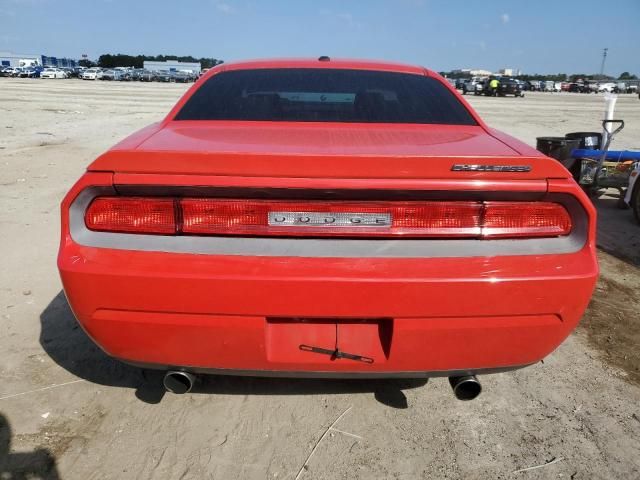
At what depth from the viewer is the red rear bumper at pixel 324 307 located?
1706mm

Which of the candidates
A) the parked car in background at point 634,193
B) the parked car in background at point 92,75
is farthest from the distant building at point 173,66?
the parked car in background at point 634,193

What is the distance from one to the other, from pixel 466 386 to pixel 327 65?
84.2 inches

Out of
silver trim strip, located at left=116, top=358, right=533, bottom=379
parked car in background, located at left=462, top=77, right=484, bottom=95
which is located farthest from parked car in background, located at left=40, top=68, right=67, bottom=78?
silver trim strip, located at left=116, top=358, right=533, bottom=379

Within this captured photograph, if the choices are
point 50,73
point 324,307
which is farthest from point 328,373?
point 50,73

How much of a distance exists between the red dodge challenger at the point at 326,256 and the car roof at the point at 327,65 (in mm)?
1393

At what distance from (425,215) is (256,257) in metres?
0.65

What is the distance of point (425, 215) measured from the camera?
1771mm

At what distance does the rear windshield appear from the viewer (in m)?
2.61

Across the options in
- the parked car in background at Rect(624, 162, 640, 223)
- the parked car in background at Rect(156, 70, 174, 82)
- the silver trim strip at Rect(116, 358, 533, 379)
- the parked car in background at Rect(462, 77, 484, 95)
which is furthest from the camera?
the parked car in background at Rect(156, 70, 174, 82)

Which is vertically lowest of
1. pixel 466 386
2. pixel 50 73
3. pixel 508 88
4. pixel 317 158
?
pixel 466 386

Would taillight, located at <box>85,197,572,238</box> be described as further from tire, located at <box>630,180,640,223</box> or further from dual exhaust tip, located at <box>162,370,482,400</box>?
tire, located at <box>630,180,640,223</box>

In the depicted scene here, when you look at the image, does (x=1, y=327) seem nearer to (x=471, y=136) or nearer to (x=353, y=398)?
(x=353, y=398)

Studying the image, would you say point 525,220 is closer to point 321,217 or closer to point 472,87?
point 321,217

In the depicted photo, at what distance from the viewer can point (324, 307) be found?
1.74m
